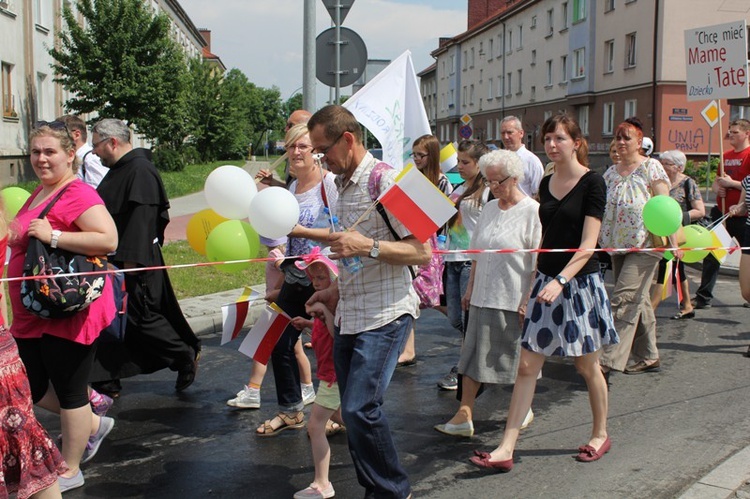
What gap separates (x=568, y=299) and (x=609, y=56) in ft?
136

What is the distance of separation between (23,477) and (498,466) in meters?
2.42

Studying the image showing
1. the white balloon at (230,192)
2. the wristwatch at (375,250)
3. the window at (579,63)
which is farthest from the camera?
the window at (579,63)

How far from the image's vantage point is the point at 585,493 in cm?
→ 407

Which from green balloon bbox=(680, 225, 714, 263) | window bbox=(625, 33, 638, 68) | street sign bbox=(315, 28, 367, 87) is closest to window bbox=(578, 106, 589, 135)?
window bbox=(625, 33, 638, 68)

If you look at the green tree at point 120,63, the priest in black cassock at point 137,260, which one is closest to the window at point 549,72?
the green tree at point 120,63

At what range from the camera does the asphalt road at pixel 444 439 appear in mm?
4219

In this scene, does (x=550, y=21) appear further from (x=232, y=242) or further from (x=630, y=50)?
(x=232, y=242)

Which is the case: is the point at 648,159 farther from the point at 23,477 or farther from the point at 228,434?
the point at 23,477

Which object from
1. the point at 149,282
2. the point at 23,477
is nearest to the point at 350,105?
the point at 149,282

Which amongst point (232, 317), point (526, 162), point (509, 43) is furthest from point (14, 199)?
point (509, 43)

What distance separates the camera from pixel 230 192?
4199mm

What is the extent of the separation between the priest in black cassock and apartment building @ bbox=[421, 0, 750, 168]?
18.2 m

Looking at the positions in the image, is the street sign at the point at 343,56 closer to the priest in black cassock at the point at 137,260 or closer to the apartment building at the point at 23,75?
the priest in black cassock at the point at 137,260

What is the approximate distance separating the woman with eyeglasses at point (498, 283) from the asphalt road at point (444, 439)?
16.5 inches
